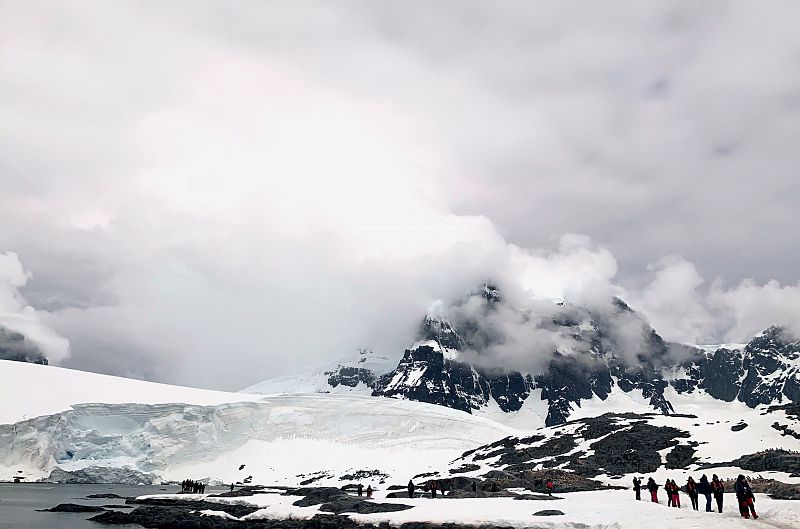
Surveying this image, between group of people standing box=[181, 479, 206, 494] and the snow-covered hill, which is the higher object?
the snow-covered hill

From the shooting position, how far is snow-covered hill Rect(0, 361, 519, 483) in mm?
127062

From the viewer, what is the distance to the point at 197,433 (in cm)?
13750

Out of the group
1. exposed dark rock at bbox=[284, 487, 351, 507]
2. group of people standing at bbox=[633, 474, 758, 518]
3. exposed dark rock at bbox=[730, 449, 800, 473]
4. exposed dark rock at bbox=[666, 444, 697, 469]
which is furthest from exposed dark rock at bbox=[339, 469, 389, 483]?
group of people standing at bbox=[633, 474, 758, 518]

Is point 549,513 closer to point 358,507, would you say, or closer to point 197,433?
point 358,507

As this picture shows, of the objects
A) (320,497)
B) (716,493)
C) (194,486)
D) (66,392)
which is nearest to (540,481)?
(320,497)

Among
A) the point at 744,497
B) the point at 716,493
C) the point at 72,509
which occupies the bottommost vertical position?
the point at 72,509

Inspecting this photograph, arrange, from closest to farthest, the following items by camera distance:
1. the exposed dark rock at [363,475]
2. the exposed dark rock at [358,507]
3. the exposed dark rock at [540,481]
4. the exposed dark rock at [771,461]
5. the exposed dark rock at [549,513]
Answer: the exposed dark rock at [549,513] → the exposed dark rock at [358,507] → the exposed dark rock at [540,481] → the exposed dark rock at [771,461] → the exposed dark rock at [363,475]

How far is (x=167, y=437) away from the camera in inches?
5344

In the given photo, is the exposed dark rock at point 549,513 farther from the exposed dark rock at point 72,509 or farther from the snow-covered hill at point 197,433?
the snow-covered hill at point 197,433

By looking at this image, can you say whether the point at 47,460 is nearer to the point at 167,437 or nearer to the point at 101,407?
the point at 101,407

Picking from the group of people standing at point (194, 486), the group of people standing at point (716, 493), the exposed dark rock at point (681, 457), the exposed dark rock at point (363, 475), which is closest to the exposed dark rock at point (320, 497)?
the group of people standing at point (194, 486)

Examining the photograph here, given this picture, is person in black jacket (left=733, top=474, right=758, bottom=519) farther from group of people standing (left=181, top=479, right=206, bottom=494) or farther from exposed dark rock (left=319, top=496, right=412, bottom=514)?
group of people standing (left=181, top=479, right=206, bottom=494)

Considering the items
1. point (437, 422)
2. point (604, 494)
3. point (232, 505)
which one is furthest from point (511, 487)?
point (437, 422)

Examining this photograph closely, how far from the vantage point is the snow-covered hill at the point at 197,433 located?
417 ft
